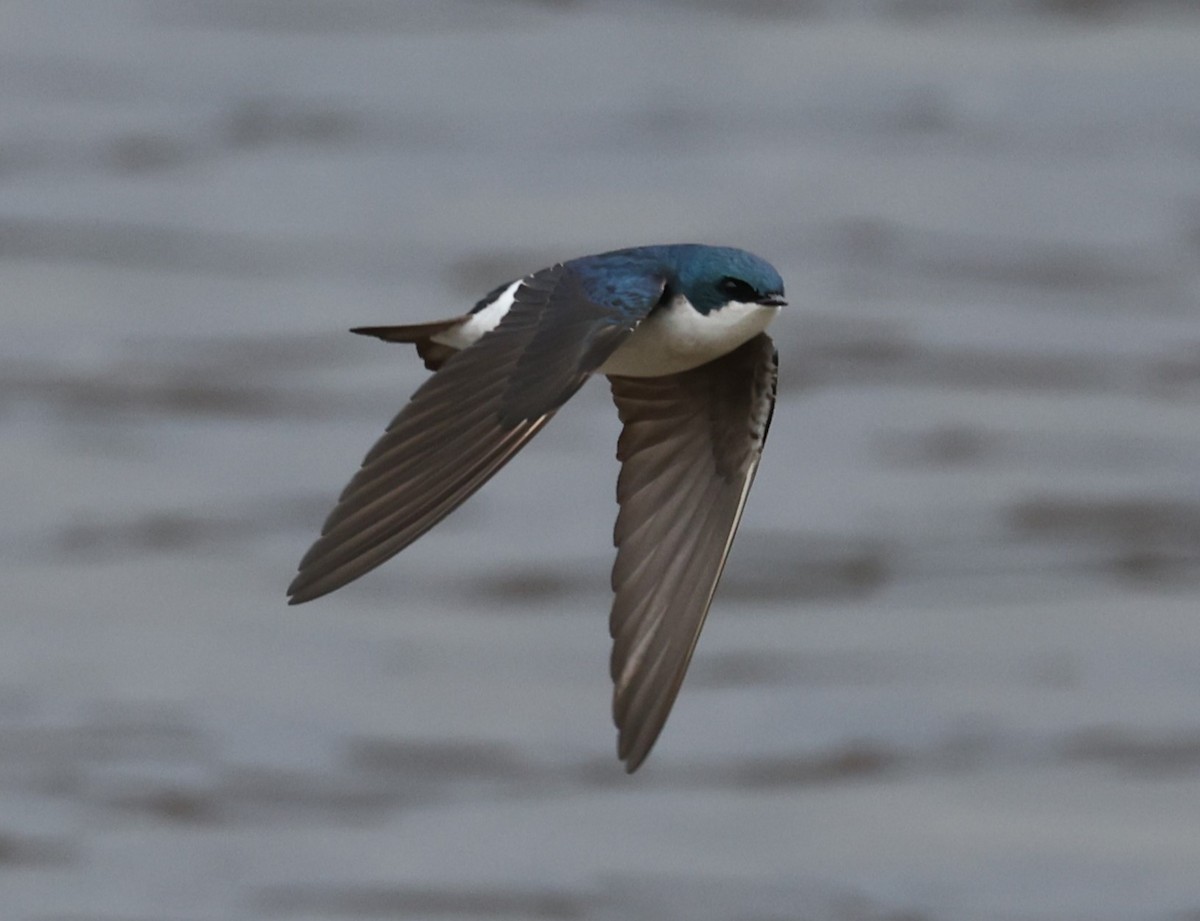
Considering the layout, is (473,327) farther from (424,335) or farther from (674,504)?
(674,504)

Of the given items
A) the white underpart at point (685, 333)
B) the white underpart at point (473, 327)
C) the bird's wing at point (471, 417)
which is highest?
the white underpart at point (473, 327)

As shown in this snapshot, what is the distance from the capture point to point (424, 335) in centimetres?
282

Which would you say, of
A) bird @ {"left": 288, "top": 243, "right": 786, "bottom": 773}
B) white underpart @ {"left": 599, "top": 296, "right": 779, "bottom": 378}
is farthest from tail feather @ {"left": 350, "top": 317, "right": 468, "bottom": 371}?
white underpart @ {"left": 599, "top": 296, "right": 779, "bottom": 378}

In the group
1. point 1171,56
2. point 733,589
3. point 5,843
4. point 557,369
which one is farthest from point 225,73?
point 557,369

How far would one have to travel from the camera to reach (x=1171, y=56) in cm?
780

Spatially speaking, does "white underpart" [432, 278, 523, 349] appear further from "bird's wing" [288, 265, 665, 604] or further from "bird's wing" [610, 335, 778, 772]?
"bird's wing" [610, 335, 778, 772]

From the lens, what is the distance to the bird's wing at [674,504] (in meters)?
2.84

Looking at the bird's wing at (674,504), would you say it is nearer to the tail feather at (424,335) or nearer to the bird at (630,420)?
the bird at (630,420)

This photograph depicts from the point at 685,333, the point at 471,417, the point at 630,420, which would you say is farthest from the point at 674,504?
the point at 471,417

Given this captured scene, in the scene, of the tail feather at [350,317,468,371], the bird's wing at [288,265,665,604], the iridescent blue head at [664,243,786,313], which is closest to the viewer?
the bird's wing at [288,265,665,604]

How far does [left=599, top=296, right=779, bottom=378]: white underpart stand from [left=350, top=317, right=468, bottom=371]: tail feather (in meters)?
0.14

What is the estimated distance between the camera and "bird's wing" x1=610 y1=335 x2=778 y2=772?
9.32ft

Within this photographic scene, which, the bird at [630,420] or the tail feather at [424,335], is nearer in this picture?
the bird at [630,420]

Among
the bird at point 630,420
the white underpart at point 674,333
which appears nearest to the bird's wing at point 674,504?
the bird at point 630,420
